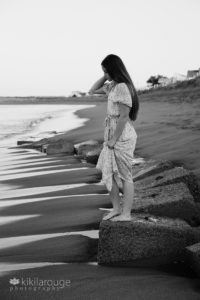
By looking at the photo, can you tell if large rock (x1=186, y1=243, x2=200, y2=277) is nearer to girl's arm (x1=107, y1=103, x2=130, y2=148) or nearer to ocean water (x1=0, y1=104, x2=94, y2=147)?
girl's arm (x1=107, y1=103, x2=130, y2=148)

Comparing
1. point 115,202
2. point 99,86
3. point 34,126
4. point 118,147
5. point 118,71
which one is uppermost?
point 118,71

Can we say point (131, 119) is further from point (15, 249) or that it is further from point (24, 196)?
point (24, 196)

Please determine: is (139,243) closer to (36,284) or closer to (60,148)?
(36,284)

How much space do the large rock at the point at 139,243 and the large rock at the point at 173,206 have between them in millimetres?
515

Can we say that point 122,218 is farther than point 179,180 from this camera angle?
No

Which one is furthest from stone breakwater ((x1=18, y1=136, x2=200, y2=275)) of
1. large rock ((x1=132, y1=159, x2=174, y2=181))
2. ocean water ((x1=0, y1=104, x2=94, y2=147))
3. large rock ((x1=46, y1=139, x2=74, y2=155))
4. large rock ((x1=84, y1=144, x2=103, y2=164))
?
ocean water ((x1=0, y1=104, x2=94, y2=147))

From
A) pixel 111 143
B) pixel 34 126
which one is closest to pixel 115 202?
pixel 111 143

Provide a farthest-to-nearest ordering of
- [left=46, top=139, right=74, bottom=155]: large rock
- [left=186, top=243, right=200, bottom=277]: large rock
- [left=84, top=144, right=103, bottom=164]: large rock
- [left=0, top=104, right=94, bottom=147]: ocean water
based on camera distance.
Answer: [left=0, top=104, right=94, bottom=147]: ocean water, [left=46, top=139, right=74, bottom=155]: large rock, [left=84, top=144, right=103, bottom=164]: large rock, [left=186, top=243, right=200, bottom=277]: large rock

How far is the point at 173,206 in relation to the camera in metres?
4.43

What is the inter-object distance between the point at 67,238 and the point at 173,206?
1019 millimetres

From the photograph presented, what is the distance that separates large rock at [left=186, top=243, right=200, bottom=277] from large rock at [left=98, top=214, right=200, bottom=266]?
9.4 inches

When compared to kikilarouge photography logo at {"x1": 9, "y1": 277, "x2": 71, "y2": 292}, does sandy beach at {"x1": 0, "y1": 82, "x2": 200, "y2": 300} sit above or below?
below

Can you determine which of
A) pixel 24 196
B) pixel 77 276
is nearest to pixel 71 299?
pixel 77 276

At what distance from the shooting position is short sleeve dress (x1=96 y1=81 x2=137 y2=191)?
388cm
